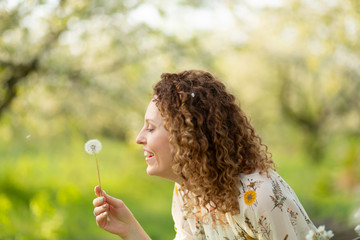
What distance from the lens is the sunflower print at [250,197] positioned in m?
1.45

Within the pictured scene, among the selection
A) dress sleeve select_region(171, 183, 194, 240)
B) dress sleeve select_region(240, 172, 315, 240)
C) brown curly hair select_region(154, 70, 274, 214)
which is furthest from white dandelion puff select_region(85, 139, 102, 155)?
dress sleeve select_region(240, 172, 315, 240)

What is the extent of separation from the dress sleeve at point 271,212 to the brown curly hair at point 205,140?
0.21 ft

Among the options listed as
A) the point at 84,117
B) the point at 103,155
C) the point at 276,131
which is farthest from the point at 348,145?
the point at 84,117

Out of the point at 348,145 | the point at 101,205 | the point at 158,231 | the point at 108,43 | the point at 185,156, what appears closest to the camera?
the point at 185,156

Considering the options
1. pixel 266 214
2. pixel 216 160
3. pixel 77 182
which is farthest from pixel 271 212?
pixel 77 182

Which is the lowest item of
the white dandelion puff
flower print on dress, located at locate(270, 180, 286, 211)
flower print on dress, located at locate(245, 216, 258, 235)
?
flower print on dress, located at locate(245, 216, 258, 235)

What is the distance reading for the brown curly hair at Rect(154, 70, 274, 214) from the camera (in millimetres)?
1552

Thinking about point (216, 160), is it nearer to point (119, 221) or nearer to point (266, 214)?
point (266, 214)

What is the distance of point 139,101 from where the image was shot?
5.24 m

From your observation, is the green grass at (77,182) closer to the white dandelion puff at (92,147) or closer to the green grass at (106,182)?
the green grass at (106,182)

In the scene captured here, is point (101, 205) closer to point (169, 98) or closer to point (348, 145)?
point (169, 98)

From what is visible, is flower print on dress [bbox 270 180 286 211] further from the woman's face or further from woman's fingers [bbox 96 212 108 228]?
woman's fingers [bbox 96 212 108 228]

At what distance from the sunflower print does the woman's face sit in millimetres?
314

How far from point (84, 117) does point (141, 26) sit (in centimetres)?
130
